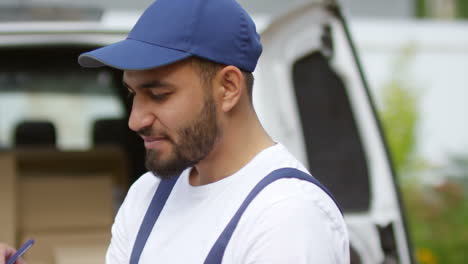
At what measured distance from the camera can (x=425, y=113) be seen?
23.5 ft

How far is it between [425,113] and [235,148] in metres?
5.75

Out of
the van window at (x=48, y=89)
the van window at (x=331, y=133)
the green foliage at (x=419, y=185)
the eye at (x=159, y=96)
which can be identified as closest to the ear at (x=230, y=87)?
the eye at (x=159, y=96)

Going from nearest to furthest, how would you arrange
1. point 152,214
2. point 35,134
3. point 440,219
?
point 152,214
point 35,134
point 440,219

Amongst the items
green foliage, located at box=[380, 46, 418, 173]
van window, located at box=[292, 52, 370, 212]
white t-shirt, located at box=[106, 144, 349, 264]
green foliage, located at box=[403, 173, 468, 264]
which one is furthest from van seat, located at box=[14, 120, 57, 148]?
green foliage, located at box=[380, 46, 418, 173]

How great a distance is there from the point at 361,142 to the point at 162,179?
1235 mm

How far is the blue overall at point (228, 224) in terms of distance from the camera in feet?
4.97

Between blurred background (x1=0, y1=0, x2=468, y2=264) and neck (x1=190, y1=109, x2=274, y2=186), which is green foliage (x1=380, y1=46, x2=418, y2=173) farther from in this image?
neck (x1=190, y1=109, x2=274, y2=186)

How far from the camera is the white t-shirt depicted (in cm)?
146

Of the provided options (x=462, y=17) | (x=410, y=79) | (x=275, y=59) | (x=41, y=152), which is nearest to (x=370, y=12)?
(x=462, y=17)

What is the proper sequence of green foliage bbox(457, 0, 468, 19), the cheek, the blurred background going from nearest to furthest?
the cheek
the blurred background
green foliage bbox(457, 0, 468, 19)

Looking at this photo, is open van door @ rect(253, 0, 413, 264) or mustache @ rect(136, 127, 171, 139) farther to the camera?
open van door @ rect(253, 0, 413, 264)

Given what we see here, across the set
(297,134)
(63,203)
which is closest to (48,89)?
(63,203)

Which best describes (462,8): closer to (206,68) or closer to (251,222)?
(206,68)

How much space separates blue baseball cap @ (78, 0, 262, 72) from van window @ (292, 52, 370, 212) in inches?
44.4
